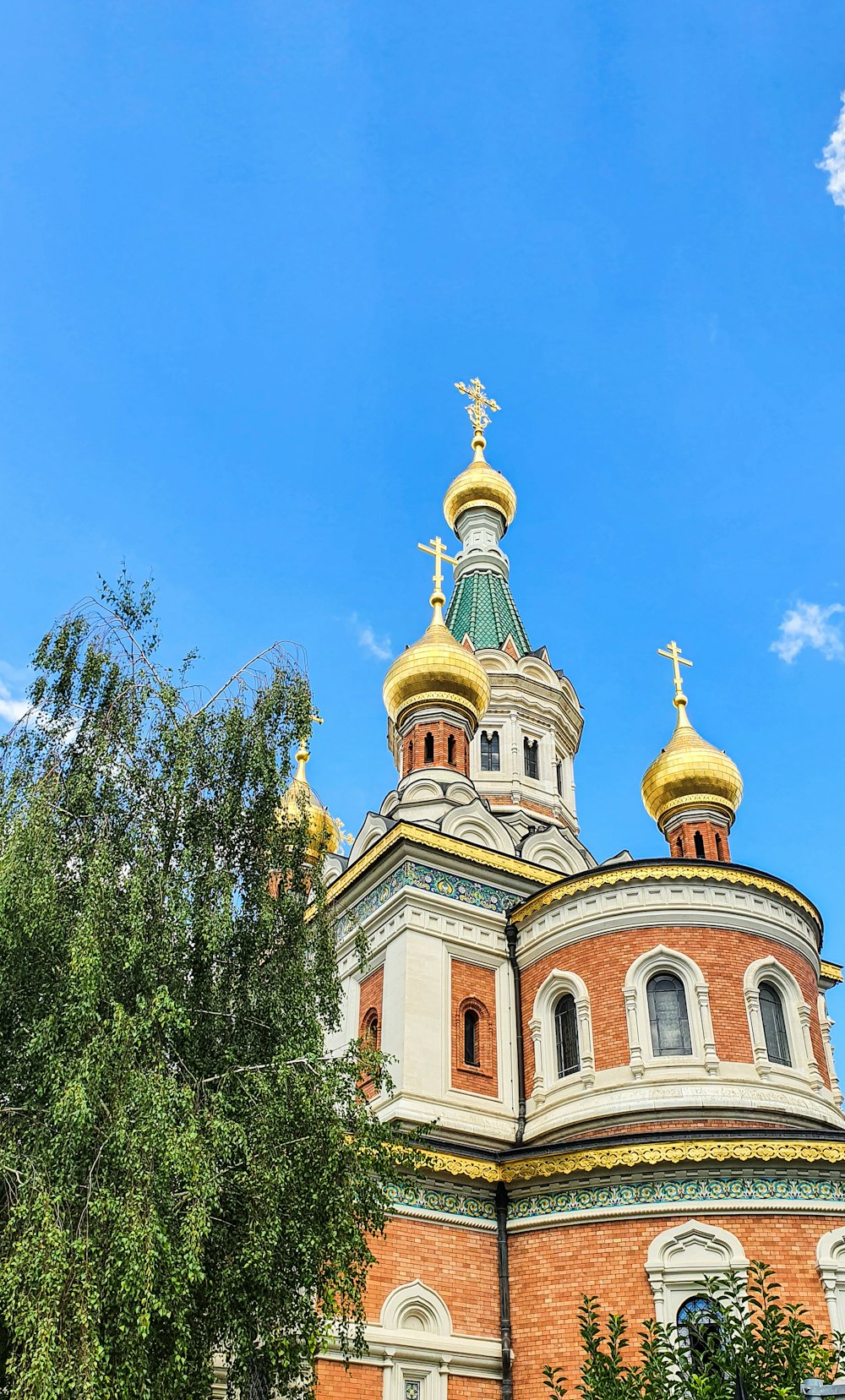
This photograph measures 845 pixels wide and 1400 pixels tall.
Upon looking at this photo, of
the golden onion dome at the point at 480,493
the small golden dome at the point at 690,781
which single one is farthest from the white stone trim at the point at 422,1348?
the golden onion dome at the point at 480,493

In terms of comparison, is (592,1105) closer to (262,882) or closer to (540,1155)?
(540,1155)

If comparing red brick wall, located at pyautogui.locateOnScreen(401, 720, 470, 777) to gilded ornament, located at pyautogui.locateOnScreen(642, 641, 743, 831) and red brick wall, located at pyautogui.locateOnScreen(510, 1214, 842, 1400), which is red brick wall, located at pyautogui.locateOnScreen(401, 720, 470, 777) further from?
red brick wall, located at pyautogui.locateOnScreen(510, 1214, 842, 1400)

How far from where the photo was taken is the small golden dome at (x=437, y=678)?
18125 mm

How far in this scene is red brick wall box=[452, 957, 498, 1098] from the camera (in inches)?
537

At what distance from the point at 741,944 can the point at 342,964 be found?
18.7 feet

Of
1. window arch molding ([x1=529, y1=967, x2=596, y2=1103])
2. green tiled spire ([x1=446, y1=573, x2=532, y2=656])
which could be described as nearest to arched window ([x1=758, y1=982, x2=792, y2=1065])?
window arch molding ([x1=529, y1=967, x2=596, y2=1103])

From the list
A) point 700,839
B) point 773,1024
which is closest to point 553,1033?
point 773,1024

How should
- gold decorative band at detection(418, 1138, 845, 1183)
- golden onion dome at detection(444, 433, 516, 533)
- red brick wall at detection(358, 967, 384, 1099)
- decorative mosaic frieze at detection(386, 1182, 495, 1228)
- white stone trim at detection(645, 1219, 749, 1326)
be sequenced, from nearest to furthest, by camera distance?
white stone trim at detection(645, 1219, 749, 1326) < gold decorative band at detection(418, 1138, 845, 1183) < decorative mosaic frieze at detection(386, 1182, 495, 1228) < red brick wall at detection(358, 967, 384, 1099) < golden onion dome at detection(444, 433, 516, 533)

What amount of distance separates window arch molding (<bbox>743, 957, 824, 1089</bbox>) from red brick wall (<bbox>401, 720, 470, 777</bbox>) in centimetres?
583

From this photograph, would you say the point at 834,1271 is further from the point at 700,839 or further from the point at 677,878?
the point at 700,839

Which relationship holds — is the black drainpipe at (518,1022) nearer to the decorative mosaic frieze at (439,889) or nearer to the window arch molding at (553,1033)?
the window arch molding at (553,1033)

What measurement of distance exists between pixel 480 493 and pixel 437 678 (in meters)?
8.20

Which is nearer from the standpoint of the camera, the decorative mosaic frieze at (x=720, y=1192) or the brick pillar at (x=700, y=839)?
the decorative mosaic frieze at (x=720, y=1192)

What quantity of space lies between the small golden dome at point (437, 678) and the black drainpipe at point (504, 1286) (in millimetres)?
8034
